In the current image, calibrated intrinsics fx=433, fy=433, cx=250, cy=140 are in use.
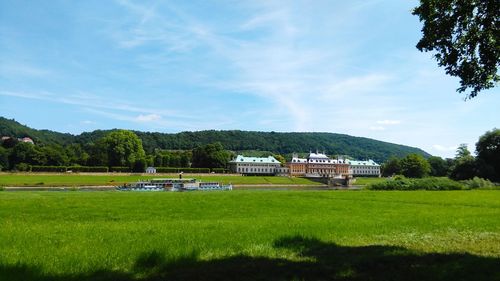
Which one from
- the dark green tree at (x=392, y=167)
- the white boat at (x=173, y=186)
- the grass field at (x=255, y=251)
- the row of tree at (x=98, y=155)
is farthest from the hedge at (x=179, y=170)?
the grass field at (x=255, y=251)

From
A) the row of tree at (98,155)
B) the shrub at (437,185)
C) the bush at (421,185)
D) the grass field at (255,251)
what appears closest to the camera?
the grass field at (255,251)

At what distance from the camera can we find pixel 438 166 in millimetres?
169625

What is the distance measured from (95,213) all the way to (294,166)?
18074cm

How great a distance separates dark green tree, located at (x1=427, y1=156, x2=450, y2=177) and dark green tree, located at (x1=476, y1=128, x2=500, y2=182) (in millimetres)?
69176

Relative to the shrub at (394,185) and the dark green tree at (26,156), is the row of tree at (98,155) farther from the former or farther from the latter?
the shrub at (394,185)

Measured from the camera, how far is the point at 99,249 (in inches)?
435

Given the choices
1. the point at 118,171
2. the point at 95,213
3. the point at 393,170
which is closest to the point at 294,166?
the point at 393,170

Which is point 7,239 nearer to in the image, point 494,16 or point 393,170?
point 494,16

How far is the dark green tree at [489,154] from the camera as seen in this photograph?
9244cm

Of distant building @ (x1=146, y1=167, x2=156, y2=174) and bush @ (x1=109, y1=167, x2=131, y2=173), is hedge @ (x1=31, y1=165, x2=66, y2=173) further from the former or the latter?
distant building @ (x1=146, y1=167, x2=156, y2=174)

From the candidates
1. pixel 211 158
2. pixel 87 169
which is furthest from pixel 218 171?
pixel 87 169

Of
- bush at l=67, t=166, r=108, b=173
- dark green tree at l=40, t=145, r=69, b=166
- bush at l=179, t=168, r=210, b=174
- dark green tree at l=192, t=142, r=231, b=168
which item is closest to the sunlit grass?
bush at l=67, t=166, r=108, b=173

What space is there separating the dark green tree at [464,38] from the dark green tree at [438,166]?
166m

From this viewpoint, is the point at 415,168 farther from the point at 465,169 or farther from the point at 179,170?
the point at 179,170
